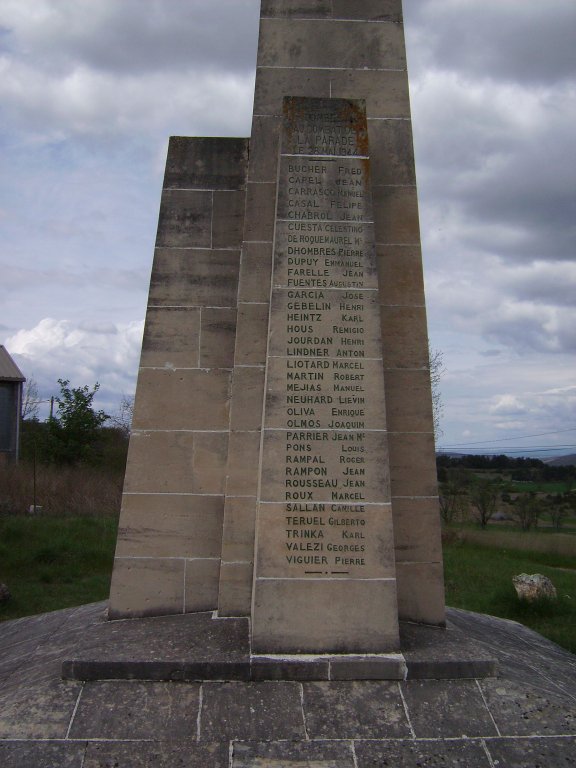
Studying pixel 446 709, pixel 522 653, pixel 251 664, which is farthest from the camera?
pixel 522 653

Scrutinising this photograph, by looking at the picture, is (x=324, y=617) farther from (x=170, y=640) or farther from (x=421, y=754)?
(x=170, y=640)

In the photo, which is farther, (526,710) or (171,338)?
(171,338)

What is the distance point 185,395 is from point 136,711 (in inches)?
153

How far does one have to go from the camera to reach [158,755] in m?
5.86

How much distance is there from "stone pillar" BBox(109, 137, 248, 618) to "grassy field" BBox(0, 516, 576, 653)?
4.60m

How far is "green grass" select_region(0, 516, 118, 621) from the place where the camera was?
1312cm

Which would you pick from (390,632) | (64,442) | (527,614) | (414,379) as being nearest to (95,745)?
(390,632)

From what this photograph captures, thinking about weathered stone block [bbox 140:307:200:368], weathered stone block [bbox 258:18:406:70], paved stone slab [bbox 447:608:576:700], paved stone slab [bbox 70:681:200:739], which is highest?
weathered stone block [bbox 258:18:406:70]

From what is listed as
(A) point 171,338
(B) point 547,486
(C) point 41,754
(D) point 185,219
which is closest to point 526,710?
(C) point 41,754

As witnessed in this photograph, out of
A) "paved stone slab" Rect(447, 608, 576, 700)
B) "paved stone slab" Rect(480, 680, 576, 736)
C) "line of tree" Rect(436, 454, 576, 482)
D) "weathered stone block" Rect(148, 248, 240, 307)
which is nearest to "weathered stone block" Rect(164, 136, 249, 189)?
"weathered stone block" Rect(148, 248, 240, 307)

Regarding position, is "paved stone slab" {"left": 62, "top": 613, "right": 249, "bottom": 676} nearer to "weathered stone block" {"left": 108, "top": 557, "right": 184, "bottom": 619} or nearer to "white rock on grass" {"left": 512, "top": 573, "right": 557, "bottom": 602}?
"weathered stone block" {"left": 108, "top": 557, "right": 184, "bottom": 619}

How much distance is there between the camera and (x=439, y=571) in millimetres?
8281

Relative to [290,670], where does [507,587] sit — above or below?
above

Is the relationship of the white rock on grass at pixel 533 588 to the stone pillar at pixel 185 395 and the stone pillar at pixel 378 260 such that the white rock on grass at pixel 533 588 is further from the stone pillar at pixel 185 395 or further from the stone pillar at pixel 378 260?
the stone pillar at pixel 185 395
